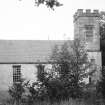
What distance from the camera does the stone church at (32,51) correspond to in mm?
32281

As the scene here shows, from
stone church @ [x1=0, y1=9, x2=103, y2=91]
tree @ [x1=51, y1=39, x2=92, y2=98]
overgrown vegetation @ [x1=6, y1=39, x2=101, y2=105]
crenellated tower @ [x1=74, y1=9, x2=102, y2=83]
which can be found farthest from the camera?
crenellated tower @ [x1=74, y1=9, x2=102, y2=83]

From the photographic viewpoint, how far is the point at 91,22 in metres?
33.7

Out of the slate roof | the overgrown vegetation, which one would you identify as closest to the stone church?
the slate roof

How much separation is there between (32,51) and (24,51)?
1011 mm

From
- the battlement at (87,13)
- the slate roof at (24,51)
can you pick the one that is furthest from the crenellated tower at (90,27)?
the slate roof at (24,51)

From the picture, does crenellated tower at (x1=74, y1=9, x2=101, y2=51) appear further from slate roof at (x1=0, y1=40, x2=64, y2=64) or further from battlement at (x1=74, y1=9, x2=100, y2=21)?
slate roof at (x1=0, y1=40, x2=64, y2=64)

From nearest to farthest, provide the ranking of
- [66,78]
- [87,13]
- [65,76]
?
1. [66,78]
2. [65,76]
3. [87,13]

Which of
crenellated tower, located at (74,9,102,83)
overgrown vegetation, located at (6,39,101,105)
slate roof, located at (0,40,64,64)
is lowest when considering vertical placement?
overgrown vegetation, located at (6,39,101,105)

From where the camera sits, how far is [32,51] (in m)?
34.2

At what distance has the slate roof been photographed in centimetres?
3288

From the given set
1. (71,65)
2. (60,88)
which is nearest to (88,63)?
(71,65)

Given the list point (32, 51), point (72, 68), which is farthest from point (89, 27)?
point (72, 68)

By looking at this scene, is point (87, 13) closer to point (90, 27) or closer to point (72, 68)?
point (90, 27)

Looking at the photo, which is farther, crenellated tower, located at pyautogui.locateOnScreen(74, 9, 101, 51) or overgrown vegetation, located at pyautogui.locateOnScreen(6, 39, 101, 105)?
crenellated tower, located at pyautogui.locateOnScreen(74, 9, 101, 51)
